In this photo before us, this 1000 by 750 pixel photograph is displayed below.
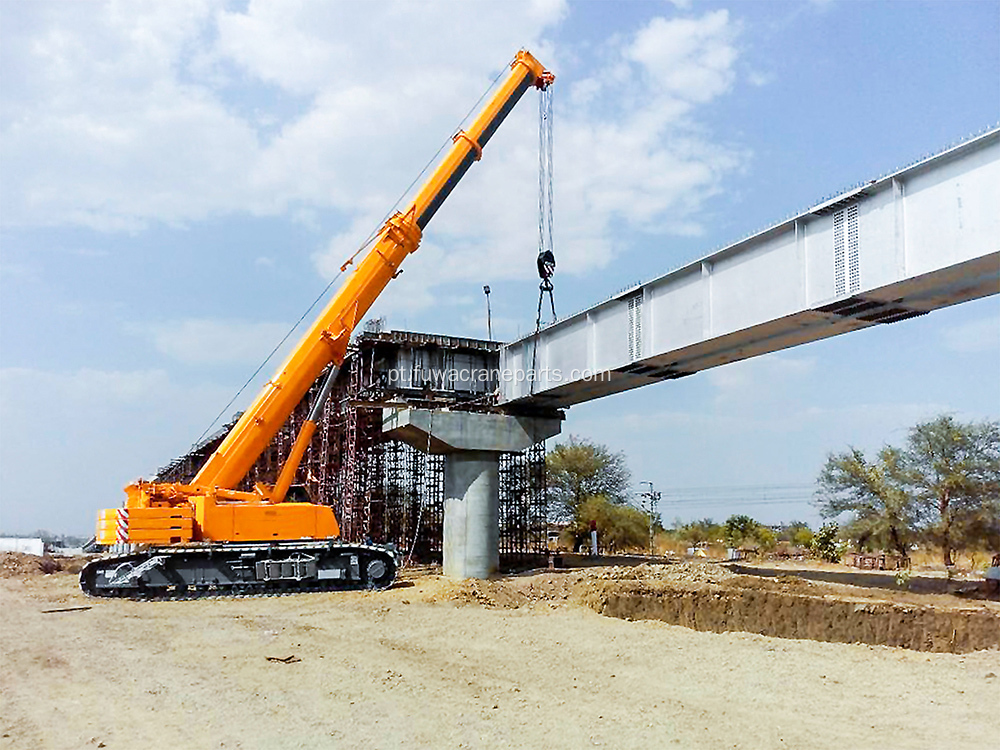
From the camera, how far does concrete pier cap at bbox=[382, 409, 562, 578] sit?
23025 mm

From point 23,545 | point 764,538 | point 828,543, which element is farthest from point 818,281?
point 23,545

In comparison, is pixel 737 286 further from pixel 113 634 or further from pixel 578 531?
pixel 578 531

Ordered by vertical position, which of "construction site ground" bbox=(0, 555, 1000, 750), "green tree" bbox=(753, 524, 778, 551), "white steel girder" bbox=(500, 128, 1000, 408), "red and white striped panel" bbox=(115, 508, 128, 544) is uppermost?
"white steel girder" bbox=(500, 128, 1000, 408)

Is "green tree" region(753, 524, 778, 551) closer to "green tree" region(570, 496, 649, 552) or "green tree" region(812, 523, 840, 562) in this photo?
"green tree" region(570, 496, 649, 552)

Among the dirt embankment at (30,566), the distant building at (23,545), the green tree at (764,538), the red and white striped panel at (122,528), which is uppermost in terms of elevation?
the red and white striped panel at (122,528)

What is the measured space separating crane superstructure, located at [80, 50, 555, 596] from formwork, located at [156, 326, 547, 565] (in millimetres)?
4735

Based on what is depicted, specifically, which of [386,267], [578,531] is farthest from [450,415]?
[578,531]

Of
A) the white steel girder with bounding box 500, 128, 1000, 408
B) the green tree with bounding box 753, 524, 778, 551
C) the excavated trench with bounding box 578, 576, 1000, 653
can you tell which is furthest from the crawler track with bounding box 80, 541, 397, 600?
the green tree with bounding box 753, 524, 778, 551

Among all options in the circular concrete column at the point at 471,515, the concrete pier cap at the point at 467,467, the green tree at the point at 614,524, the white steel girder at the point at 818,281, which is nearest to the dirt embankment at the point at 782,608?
the circular concrete column at the point at 471,515

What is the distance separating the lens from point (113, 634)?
13.6 metres

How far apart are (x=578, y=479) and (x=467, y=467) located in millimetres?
27665

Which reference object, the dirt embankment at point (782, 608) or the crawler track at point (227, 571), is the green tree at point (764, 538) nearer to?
the dirt embankment at point (782, 608)

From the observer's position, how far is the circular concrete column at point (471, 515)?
76.3 ft

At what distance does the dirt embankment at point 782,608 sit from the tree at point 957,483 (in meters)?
13.3
